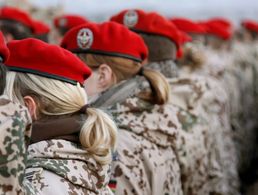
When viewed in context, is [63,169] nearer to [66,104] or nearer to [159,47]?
[66,104]

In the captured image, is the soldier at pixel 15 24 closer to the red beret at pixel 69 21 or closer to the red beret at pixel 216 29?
the red beret at pixel 69 21

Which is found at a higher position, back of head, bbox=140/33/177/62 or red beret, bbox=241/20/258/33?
back of head, bbox=140/33/177/62

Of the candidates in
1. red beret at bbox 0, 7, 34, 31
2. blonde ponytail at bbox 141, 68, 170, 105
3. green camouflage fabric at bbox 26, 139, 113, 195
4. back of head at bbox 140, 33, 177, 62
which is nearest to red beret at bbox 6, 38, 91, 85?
green camouflage fabric at bbox 26, 139, 113, 195

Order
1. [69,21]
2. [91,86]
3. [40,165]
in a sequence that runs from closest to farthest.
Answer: [40,165] → [91,86] → [69,21]

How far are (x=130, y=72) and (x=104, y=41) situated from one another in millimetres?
226

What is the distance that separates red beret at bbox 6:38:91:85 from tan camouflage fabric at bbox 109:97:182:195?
Result: 0.75 m

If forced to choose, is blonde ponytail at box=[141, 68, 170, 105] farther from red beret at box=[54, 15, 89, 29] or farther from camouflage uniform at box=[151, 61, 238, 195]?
red beret at box=[54, 15, 89, 29]

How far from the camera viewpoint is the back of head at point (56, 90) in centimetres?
247

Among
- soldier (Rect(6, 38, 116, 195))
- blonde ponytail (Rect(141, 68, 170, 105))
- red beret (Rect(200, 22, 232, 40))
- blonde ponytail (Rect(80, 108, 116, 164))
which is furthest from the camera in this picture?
red beret (Rect(200, 22, 232, 40))

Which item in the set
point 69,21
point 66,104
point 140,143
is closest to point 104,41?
point 140,143

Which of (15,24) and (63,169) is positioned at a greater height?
(63,169)

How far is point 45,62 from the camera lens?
255 centimetres

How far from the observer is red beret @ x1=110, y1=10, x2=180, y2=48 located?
Answer: 429 cm

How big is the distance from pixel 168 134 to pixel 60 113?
1246 millimetres
